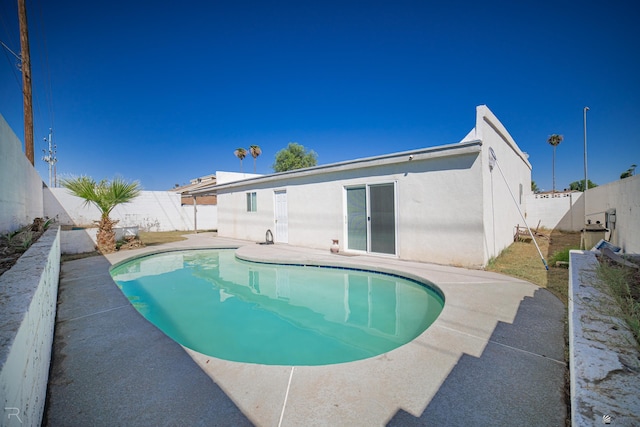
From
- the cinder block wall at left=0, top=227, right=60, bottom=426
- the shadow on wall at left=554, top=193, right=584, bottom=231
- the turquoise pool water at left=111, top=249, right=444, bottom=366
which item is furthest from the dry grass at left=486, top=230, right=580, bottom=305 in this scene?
the shadow on wall at left=554, top=193, right=584, bottom=231

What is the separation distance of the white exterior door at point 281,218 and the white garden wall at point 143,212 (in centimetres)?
928

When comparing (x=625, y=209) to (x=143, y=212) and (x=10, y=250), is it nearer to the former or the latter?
(x=10, y=250)

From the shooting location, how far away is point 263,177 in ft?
38.4

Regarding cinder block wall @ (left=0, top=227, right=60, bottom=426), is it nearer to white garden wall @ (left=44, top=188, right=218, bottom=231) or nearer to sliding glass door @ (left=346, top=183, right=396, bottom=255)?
sliding glass door @ (left=346, top=183, right=396, bottom=255)

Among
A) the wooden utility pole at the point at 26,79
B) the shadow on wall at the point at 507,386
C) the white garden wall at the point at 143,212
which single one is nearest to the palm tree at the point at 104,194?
the wooden utility pole at the point at 26,79

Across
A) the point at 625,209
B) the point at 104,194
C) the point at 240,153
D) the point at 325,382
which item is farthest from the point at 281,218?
the point at 240,153

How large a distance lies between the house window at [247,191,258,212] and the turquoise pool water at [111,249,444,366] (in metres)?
5.03

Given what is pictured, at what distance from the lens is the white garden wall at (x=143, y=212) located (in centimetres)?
1586

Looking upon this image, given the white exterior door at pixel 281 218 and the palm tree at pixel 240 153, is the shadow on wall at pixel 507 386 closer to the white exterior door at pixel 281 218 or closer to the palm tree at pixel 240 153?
the white exterior door at pixel 281 218

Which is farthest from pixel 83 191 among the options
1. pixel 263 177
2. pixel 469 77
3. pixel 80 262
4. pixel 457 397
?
pixel 469 77

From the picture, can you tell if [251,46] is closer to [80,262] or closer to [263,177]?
[263,177]

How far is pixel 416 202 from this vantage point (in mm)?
7266

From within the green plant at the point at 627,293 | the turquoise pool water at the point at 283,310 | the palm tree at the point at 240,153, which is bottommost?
the turquoise pool water at the point at 283,310

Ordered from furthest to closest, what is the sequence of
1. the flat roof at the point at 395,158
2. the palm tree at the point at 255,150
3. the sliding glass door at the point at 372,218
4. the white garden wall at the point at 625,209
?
1. the palm tree at the point at 255,150
2. the sliding glass door at the point at 372,218
3. the flat roof at the point at 395,158
4. the white garden wall at the point at 625,209
